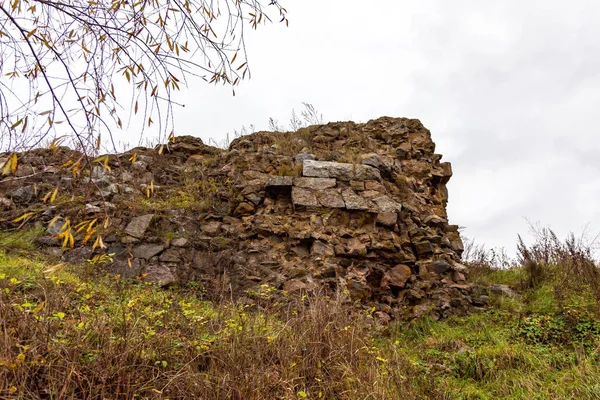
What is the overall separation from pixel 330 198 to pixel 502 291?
3486 millimetres

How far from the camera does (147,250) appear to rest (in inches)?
273

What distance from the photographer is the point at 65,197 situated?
7.95 metres

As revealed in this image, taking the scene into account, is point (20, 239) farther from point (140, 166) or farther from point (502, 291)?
point (502, 291)

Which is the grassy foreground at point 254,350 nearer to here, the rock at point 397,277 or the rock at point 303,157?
the rock at point 397,277

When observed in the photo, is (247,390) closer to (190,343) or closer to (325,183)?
(190,343)

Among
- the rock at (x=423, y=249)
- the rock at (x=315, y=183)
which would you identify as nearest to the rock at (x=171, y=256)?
the rock at (x=315, y=183)

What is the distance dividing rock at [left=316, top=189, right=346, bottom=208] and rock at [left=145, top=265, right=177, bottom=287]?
2.82 meters

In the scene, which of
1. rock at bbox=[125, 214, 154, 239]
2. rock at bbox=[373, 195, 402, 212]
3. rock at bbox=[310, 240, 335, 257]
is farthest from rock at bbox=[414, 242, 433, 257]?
rock at bbox=[125, 214, 154, 239]

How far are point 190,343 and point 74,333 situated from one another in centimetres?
89

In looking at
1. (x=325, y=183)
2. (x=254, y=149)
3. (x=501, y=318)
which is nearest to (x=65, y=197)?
(x=254, y=149)

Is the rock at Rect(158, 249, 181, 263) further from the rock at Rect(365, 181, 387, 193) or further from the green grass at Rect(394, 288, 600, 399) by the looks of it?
the green grass at Rect(394, 288, 600, 399)

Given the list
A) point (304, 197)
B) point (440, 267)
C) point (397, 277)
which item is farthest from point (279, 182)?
point (440, 267)

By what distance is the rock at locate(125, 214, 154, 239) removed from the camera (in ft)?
23.5

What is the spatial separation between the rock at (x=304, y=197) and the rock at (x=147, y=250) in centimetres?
242
